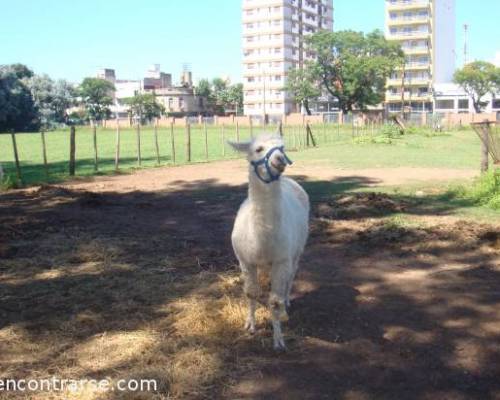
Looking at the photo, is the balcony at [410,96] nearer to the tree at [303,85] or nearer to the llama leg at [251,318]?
the tree at [303,85]

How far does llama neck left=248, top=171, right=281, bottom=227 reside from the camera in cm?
473

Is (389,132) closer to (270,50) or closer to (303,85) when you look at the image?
(303,85)

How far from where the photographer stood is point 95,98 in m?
109

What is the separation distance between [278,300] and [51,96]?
97.6 meters

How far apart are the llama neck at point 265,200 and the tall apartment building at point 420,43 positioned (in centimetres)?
8744

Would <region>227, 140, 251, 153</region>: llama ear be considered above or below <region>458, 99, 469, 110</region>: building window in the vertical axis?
below

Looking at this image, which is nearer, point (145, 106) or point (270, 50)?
point (145, 106)

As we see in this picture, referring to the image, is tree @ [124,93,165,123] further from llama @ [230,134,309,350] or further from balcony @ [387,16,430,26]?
llama @ [230,134,309,350]

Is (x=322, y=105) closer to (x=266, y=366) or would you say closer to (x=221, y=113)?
(x=221, y=113)

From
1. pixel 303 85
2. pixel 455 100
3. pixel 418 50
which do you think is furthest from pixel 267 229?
pixel 418 50

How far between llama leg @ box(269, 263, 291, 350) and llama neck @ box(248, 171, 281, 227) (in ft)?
1.44

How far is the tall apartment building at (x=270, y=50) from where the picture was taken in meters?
101

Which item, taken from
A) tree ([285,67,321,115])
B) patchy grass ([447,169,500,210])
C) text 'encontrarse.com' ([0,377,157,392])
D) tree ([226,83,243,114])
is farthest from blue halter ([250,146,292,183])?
tree ([226,83,243,114])

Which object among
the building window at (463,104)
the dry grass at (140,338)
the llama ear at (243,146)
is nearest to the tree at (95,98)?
the building window at (463,104)
